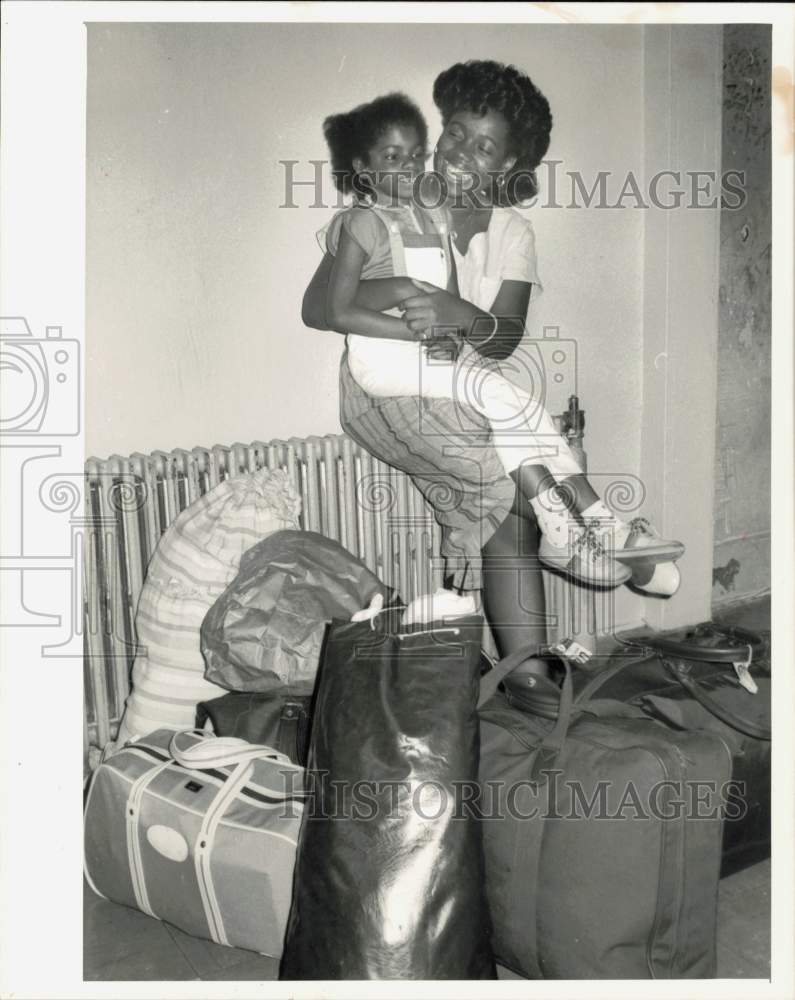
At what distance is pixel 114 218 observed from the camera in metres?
1.81

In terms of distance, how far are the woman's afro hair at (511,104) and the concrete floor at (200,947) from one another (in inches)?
55.3

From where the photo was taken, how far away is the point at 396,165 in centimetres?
182

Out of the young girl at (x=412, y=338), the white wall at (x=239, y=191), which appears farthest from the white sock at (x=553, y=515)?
the white wall at (x=239, y=191)

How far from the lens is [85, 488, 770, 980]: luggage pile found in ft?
4.04

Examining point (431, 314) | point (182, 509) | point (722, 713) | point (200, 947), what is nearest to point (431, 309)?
point (431, 314)

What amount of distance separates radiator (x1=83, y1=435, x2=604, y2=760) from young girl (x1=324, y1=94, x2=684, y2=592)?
0.31m

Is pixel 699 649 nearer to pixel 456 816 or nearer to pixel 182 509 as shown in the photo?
pixel 456 816

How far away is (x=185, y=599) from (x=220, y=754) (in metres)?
0.38

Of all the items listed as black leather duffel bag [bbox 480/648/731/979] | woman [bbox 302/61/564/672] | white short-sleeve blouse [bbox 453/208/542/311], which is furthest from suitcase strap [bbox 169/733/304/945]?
white short-sleeve blouse [bbox 453/208/542/311]

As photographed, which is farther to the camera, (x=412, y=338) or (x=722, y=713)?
(x=412, y=338)

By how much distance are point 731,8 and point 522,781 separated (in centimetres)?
117

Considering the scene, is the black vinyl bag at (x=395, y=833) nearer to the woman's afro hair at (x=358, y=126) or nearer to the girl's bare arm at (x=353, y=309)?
the girl's bare arm at (x=353, y=309)

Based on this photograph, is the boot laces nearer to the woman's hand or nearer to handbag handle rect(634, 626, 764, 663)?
handbag handle rect(634, 626, 764, 663)

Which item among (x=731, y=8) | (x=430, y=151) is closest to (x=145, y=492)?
(x=430, y=151)
